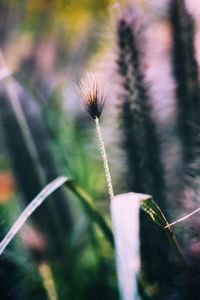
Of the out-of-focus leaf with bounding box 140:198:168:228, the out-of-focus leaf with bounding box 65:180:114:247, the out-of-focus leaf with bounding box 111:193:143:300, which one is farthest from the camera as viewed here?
the out-of-focus leaf with bounding box 65:180:114:247

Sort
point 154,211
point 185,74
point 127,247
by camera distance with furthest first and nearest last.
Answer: point 185,74, point 154,211, point 127,247

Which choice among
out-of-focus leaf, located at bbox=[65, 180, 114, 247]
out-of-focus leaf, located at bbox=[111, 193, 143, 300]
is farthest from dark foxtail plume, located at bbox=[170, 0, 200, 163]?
out-of-focus leaf, located at bbox=[111, 193, 143, 300]

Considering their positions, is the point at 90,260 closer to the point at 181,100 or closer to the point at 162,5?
the point at 181,100

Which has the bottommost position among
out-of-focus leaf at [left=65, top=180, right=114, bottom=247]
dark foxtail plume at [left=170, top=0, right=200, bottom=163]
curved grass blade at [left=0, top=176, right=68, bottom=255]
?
out-of-focus leaf at [left=65, top=180, right=114, bottom=247]

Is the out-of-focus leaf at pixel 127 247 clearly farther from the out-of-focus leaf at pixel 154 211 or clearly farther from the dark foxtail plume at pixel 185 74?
the dark foxtail plume at pixel 185 74

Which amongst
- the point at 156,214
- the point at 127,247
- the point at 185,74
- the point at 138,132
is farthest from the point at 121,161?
Result: the point at 127,247

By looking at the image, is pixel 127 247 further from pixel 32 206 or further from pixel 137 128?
pixel 137 128

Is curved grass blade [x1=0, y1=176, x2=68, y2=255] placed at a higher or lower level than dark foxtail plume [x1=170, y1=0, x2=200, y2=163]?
lower

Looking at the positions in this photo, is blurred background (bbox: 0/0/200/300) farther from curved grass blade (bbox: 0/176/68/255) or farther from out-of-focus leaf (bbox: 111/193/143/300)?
out-of-focus leaf (bbox: 111/193/143/300)
